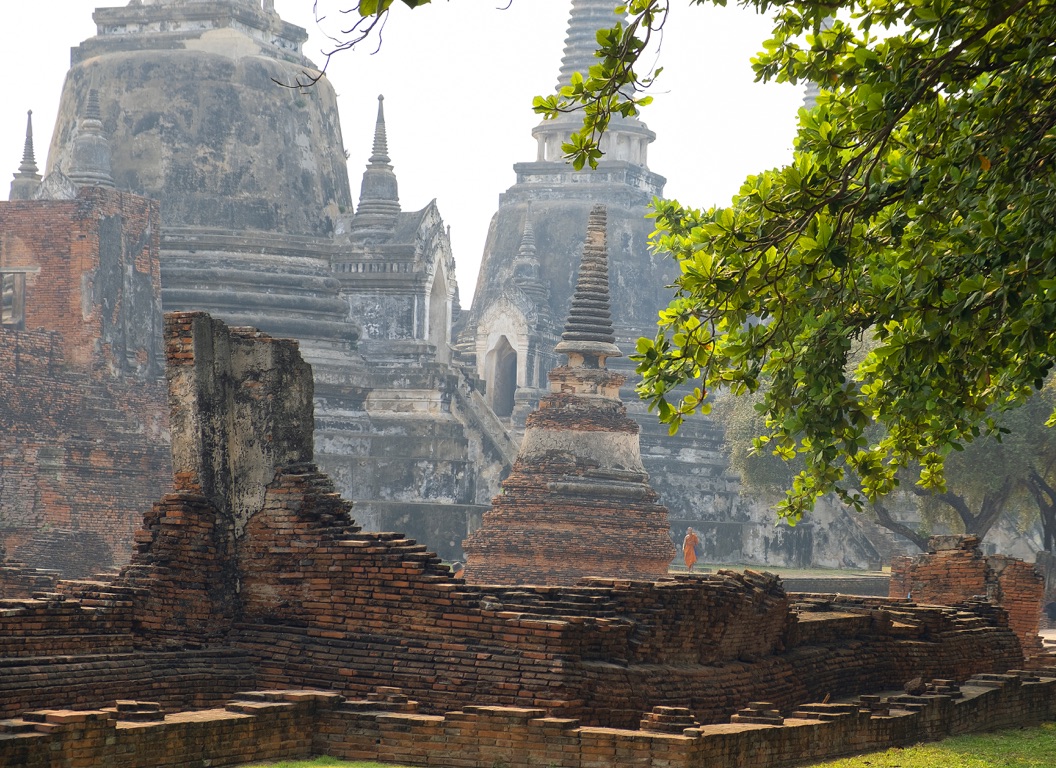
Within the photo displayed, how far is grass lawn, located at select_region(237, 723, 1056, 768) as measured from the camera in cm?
988

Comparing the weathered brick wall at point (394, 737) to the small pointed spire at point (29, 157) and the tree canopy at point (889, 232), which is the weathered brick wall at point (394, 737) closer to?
the tree canopy at point (889, 232)

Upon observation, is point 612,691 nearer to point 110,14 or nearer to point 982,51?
point 982,51

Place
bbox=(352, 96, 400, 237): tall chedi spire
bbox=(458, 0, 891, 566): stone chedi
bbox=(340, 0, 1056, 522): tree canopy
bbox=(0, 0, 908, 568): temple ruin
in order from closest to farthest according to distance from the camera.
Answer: bbox=(340, 0, 1056, 522): tree canopy < bbox=(0, 0, 908, 568): temple ruin < bbox=(352, 96, 400, 237): tall chedi spire < bbox=(458, 0, 891, 566): stone chedi

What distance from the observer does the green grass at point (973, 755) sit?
33.2 feet

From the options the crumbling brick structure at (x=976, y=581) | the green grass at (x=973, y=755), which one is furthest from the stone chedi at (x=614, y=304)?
the green grass at (x=973, y=755)

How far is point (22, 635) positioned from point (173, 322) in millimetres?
2460

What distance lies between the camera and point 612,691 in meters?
10.6

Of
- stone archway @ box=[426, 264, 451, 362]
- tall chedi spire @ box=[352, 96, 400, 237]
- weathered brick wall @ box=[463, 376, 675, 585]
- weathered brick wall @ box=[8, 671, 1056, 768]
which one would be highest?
tall chedi spire @ box=[352, 96, 400, 237]

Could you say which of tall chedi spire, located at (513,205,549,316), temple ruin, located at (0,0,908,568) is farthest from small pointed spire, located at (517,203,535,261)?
temple ruin, located at (0,0,908,568)

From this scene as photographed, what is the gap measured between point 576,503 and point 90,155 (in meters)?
11.7

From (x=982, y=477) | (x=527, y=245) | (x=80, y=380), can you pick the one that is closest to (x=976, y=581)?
(x=982, y=477)

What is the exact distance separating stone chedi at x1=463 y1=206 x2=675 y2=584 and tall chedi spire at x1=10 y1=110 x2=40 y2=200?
12.9 m

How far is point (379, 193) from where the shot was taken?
33375mm

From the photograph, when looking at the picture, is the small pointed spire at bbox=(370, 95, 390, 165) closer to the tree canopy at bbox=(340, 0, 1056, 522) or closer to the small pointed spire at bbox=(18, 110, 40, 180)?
the small pointed spire at bbox=(18, 110, 40, 180)
